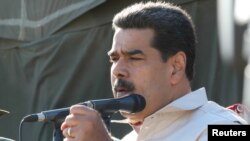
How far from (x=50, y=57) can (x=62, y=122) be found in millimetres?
4785

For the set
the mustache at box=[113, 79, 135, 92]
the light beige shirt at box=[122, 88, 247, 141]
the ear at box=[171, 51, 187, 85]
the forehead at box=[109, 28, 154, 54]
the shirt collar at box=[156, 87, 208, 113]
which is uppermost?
the forehead at box=[109, 28, 154, 54]

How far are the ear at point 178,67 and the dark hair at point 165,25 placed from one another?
0.06 feet

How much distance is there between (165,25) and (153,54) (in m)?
→ 0.13

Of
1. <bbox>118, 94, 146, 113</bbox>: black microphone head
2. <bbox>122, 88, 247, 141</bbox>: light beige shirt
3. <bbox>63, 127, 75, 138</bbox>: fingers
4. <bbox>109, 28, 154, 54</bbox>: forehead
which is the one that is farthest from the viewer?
<bbox>109, 28, 154, 54</bbox>: forehead

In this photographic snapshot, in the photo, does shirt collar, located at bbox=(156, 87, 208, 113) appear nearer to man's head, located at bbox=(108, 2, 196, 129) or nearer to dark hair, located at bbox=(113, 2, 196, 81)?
man's head, located at bbox=(108, 2, 196, 129)

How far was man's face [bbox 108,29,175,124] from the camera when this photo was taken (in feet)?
9.61

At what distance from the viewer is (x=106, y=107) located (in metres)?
2.67

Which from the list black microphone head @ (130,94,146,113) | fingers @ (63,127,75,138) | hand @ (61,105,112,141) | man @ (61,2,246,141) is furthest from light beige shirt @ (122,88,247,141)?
fingers @ (63,127,75,138)

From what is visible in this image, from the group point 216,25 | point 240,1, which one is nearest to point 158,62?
point 240,1

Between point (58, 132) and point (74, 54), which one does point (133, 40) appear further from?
point (74, 54)

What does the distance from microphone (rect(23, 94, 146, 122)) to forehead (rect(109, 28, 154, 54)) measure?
0.25 metres

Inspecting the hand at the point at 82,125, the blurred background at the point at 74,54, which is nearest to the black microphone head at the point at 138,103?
the hand at the point at 82,125

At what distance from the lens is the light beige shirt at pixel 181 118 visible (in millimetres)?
2885

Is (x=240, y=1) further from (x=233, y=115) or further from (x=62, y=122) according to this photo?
(x=62, y=122)
